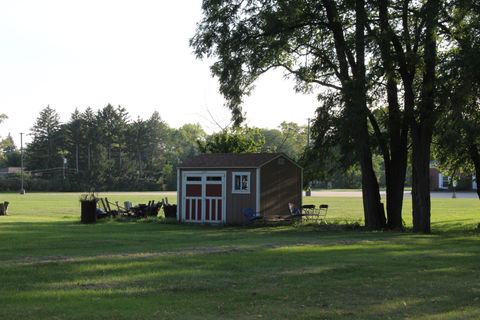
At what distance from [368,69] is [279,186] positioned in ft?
24.3

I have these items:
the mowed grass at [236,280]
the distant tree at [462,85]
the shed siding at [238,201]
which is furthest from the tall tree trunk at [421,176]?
the mowed grass at [236,280]

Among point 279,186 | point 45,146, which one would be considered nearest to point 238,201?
point 279,186

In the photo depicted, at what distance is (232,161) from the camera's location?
30.5 metres

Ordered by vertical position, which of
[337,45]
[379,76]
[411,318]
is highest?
[337,45]

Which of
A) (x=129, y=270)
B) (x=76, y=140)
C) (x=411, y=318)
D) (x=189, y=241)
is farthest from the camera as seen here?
(x=76, y=140)

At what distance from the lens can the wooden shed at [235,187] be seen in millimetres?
29719

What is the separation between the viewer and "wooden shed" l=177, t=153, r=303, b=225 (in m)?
29.7

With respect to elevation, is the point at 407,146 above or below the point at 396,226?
above

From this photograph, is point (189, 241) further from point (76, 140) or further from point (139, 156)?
point (139, 156)

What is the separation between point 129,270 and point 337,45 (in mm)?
18293

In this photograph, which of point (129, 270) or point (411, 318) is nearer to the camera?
point (411, 318)

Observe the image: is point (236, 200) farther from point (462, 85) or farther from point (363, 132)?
point (462, 85)

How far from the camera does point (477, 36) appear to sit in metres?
22.1

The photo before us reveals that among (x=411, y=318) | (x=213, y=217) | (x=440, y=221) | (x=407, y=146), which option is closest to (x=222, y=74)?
(x=213, y=217)
